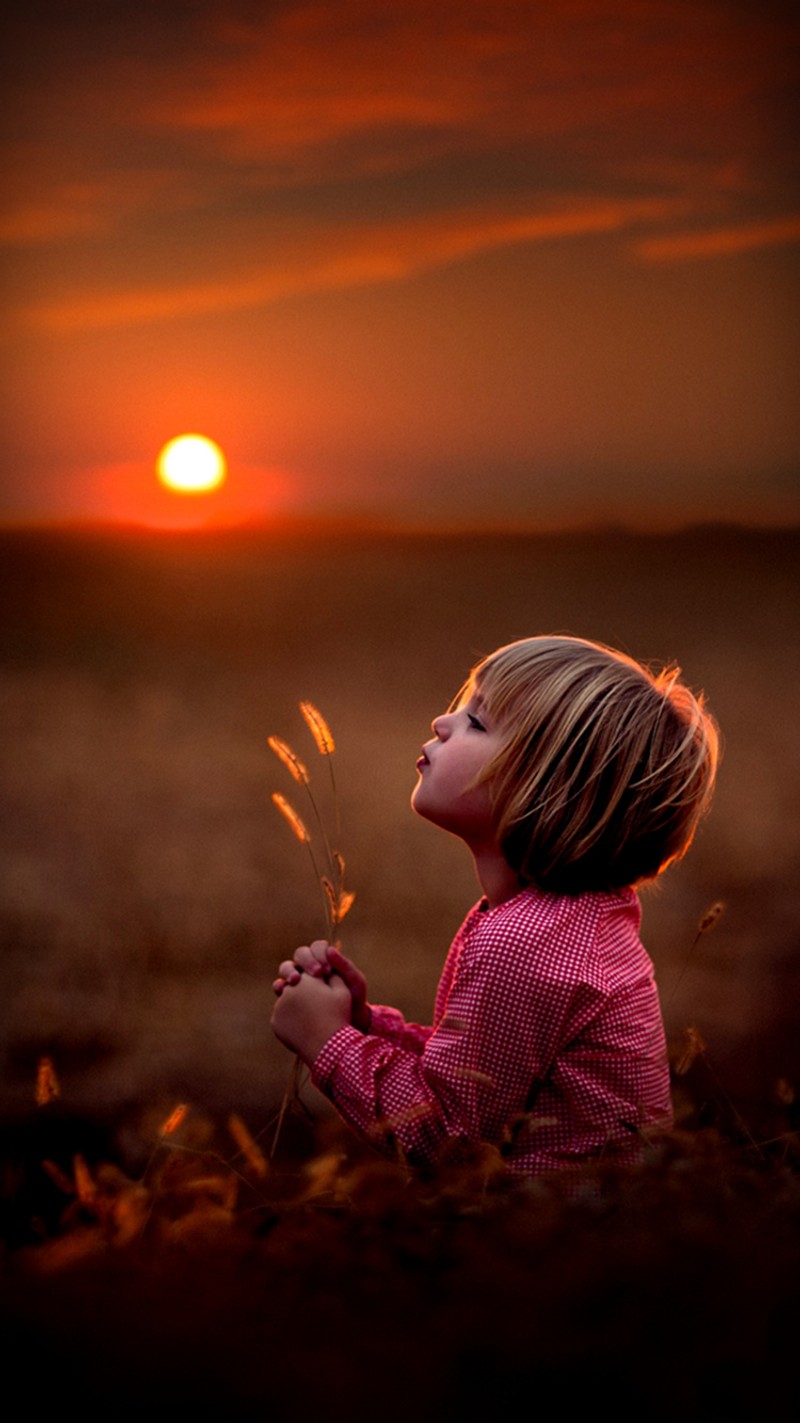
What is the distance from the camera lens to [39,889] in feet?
14.7

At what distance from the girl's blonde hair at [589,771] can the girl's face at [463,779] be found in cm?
2

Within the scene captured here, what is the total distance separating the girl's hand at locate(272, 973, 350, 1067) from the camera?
1.87 metres

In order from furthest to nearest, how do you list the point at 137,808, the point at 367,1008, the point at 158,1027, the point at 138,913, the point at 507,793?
the point at 137,808, the point at 138,913, the point at 158,1027, the point at 367,1008, the point at 507,793

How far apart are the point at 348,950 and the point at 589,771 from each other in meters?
2.68

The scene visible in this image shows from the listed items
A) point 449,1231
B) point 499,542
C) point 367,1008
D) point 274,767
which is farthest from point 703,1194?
point 499,542

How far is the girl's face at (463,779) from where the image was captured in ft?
6.44

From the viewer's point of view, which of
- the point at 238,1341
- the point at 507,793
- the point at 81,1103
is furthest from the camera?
the point at 81,1103

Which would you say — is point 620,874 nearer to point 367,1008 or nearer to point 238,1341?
point 367,1008

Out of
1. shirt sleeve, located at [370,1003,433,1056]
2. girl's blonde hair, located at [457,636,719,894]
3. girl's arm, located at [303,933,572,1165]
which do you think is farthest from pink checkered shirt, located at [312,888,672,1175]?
shirt sleeve, located at [370,1003,433,1056]

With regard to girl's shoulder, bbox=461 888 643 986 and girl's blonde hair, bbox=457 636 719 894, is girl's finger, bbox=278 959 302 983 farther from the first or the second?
girl's blonde hair, bbox=457 636 719 894

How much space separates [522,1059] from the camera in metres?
1.72

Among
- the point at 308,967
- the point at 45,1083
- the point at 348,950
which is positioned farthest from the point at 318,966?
the point at 348,950

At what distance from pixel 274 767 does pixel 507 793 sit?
3967 millimetres

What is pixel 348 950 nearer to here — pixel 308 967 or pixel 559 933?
pixel 308 967
